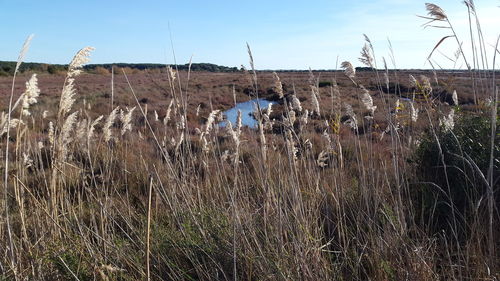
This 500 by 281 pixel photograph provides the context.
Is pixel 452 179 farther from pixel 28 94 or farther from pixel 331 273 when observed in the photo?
pixel 28 94

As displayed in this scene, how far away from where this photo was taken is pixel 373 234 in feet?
8.26

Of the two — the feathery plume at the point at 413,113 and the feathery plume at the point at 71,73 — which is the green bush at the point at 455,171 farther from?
the feathery plume at the point at 71,73

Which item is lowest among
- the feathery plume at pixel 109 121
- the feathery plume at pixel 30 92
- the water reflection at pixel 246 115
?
the water reflection at pixel 246 115

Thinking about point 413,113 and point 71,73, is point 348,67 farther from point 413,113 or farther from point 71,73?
point 71,73

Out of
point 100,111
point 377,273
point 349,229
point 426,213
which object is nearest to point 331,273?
point 377,273

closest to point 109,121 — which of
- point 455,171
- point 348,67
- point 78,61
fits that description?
point 78,61

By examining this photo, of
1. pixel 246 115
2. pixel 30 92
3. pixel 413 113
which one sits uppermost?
pixel 30 92

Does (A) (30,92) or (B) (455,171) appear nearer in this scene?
(A) (30,92)

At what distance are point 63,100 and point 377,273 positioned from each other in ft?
5.74

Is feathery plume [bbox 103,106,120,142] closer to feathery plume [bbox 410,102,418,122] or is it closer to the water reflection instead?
the water reflection

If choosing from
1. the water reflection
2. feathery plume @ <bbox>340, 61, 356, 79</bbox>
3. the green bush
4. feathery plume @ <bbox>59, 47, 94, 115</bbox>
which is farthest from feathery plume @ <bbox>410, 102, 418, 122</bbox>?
feathery plume @ <bbox>59, 47, 94, 115</bbox>

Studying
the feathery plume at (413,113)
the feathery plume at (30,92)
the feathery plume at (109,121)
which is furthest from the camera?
the feathery plume at (413,113)

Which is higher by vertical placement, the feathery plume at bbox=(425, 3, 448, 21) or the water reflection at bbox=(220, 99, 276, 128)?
the feathery plume at bbox=(425, 3, 448, 21)

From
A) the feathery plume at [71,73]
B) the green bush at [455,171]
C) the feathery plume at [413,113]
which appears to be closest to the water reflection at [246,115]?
the feathery plume at [71,73]
